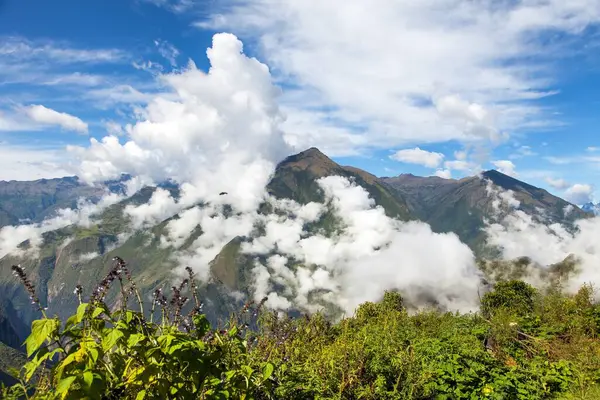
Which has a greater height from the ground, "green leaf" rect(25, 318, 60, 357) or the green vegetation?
"green leaf" rect(25, 318, 60, 357)

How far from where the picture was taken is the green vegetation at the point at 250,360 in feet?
12.6

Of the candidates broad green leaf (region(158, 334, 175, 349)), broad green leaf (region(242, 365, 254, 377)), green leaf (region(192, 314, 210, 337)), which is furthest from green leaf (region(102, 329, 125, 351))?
broad green leaf (region(242, 365, 254, 377))

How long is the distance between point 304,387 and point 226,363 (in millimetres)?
1971

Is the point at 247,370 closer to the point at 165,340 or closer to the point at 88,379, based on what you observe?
the point at 165,340

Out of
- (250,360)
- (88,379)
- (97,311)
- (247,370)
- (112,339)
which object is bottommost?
(250,360)

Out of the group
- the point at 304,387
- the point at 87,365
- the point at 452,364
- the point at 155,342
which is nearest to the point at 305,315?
the point at 452,364

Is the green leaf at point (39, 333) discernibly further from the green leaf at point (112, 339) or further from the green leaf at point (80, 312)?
the green leaf at point (112, 339)

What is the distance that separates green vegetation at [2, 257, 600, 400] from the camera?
3.83m

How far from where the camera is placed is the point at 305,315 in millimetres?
13094

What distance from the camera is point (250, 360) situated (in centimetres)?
574

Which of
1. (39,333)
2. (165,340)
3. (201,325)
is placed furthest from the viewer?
(201,325)

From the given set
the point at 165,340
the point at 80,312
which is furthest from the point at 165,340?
the point at 80,312

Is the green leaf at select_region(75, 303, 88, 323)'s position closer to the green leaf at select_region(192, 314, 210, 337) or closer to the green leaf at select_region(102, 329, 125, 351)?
the green leaf at select_region(102, 329, 125, 351)

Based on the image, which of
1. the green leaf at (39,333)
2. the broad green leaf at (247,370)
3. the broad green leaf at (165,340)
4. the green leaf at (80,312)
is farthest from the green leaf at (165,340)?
the broad green leaf at (247,370)
